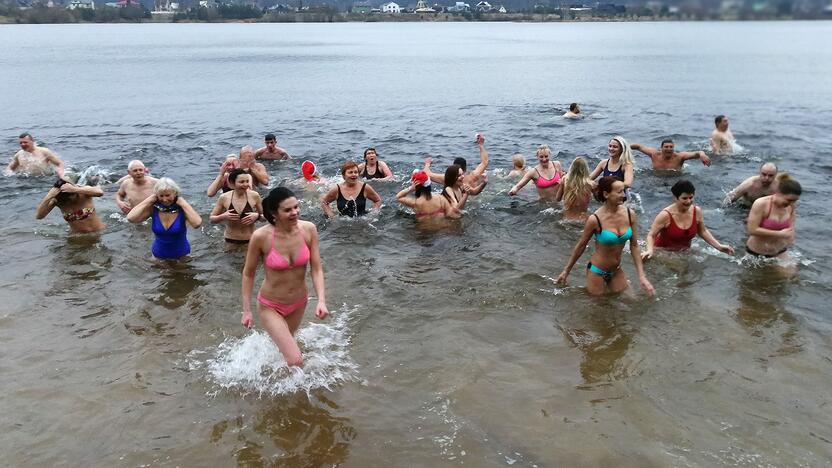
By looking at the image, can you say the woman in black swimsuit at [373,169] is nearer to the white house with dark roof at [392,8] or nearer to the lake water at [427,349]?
the lake water at [427,349]

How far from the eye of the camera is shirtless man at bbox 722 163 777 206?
10.5 metres

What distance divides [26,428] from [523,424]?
449 centimetres

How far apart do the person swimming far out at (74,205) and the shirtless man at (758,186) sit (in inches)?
433

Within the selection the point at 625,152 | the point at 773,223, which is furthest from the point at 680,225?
the point at 625,152

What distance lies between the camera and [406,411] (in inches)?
225

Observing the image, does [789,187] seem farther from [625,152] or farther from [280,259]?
[280,259]

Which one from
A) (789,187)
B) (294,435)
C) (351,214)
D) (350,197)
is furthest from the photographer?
(351,214)

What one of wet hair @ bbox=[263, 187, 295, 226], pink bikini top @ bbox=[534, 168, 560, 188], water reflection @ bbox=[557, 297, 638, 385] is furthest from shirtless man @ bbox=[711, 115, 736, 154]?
wet hair @ bbox=[263, 187, 295, 226]

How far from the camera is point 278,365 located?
634 centimetres

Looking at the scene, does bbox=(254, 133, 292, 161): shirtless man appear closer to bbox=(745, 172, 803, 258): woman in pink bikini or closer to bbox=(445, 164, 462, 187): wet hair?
bbox=(445, 164, 462, 187): wet hair

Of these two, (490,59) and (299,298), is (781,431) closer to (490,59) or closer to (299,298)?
(299,298)

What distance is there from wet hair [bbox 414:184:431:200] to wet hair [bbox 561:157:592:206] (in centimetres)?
241

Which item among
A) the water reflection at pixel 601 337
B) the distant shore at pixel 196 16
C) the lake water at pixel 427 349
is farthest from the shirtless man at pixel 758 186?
the distant shore at pixel 196 16

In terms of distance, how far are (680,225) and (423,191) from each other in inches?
172
